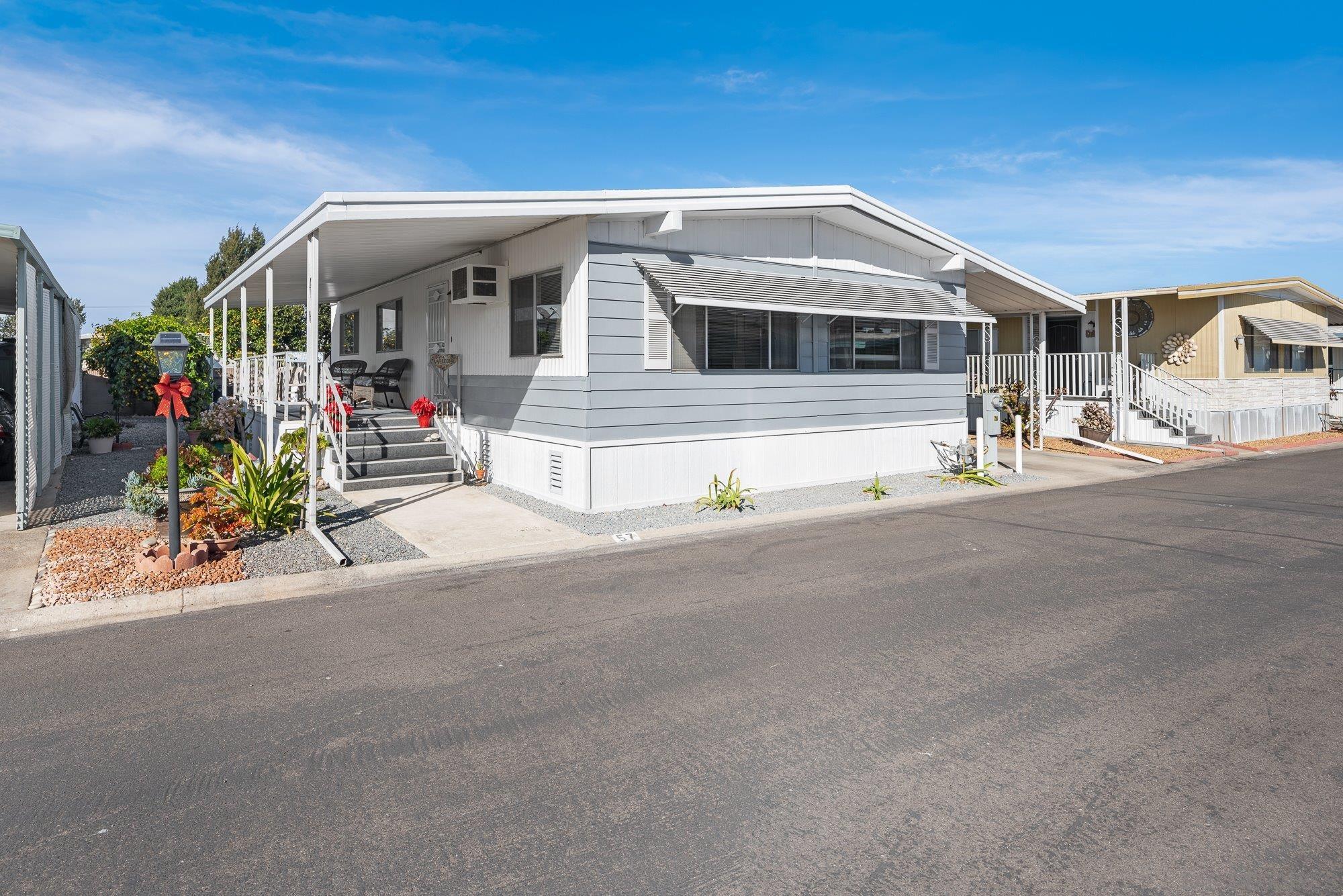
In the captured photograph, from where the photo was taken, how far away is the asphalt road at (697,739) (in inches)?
120

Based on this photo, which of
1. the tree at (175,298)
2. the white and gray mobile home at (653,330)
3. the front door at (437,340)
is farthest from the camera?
the tree at (175,298)

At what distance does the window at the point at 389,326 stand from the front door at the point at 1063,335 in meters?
16.1

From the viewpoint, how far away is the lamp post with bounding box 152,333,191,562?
22.5ft

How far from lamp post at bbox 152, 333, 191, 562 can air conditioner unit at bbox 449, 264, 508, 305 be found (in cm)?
435

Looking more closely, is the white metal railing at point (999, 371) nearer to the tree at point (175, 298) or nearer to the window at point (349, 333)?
the window at point (349, 333)

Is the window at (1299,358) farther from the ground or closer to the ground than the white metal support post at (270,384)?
farther from the ground

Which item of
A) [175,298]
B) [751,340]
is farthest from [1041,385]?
[175,298]

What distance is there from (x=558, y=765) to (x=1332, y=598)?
5903 mm

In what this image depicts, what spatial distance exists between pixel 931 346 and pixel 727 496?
524 cm

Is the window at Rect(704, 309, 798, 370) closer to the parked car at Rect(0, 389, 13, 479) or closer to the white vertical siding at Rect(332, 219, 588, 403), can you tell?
the white vertical siding at Rect(332, 219, 588, 403)

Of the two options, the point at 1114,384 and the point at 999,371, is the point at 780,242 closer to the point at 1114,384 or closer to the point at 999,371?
the point at 1114,384

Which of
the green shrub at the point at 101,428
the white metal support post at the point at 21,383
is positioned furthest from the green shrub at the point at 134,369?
the white metal support post at the point at 21,383

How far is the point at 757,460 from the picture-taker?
11.4 metres

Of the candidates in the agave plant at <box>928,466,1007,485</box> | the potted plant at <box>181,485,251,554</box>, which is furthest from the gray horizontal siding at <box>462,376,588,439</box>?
the agave plant at <box>928,466,1007,485</box>
